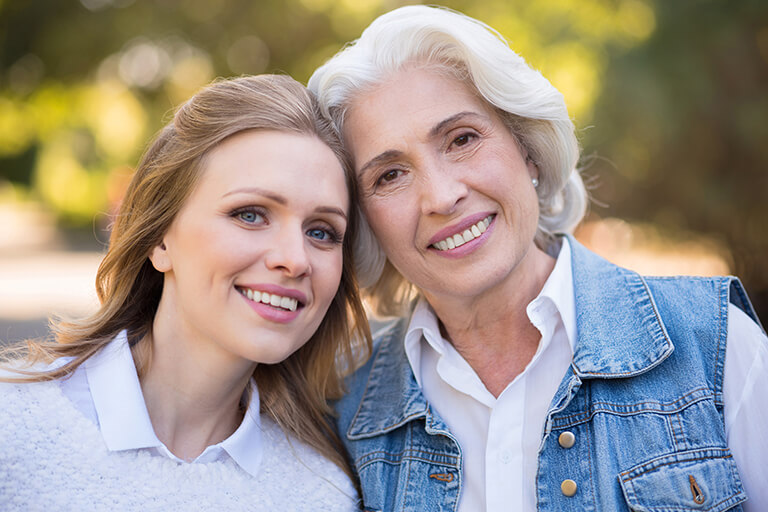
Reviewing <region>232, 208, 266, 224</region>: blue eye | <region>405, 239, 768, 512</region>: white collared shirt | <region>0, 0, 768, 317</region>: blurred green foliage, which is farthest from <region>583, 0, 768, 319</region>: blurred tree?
<region>232, 208, 266, 224</region>: blue eye

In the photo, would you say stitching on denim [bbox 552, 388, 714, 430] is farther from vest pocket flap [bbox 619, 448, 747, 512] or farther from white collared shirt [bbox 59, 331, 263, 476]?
white collared shirt [bbox 59, 331, 263, 476]

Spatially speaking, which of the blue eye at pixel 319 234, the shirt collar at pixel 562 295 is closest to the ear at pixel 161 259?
the blue eye at pixel 319 234

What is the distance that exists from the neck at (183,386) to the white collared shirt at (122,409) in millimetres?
66

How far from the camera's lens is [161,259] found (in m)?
2.31

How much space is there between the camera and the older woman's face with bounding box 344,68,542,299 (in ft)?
7.73

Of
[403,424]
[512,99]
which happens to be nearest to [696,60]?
[512,99]

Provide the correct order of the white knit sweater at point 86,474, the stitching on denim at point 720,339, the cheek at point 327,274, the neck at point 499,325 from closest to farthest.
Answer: the white knit sweater at point 86,474 < the stitching on denim at point 720,339 < the cheek at point 327,274 < the neck at point 499,325

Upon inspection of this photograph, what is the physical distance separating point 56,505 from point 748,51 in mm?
6471

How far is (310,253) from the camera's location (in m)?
2.22

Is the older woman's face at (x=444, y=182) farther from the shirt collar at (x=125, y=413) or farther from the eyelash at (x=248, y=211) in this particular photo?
the shirt collar at (x=125, y=413)

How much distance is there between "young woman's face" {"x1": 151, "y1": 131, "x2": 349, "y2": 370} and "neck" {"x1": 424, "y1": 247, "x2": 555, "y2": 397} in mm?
564

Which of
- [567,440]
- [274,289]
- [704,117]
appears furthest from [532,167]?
[704,117]

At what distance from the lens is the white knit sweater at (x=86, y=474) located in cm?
198

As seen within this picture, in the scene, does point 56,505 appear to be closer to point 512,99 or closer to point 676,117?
point 512,99
